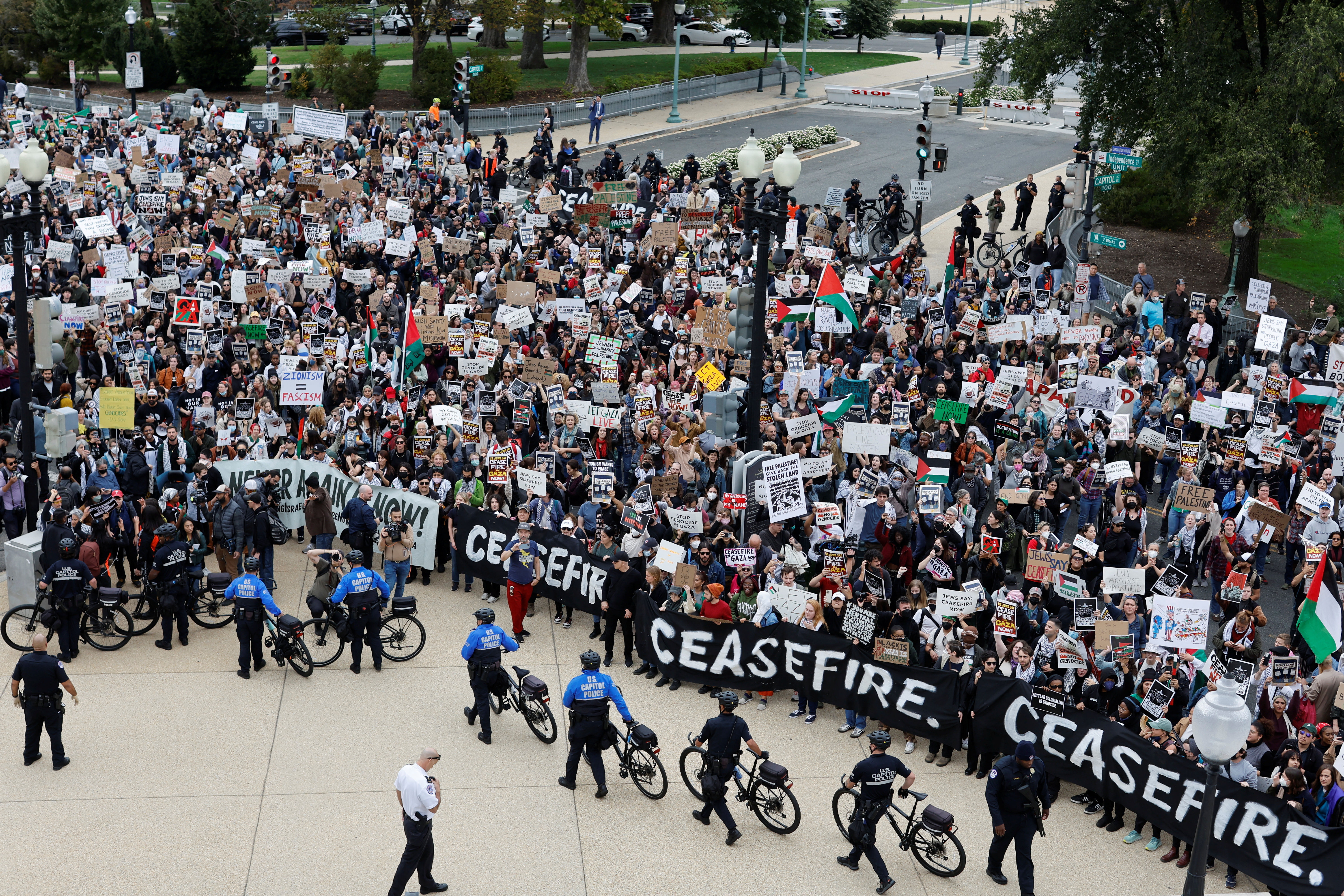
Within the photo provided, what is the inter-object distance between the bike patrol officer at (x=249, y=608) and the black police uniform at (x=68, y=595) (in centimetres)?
167

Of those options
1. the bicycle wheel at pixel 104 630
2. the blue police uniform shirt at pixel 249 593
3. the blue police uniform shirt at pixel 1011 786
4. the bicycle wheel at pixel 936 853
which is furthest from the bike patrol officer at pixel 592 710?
the bicycle wheel at pixel 104 630

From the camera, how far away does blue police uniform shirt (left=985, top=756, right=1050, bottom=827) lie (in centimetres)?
1237

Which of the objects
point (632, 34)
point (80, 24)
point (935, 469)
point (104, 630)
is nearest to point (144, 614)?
point (104, 630)

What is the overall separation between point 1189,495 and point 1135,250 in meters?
19.4

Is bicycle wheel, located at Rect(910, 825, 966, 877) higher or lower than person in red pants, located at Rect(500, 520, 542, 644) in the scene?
lower

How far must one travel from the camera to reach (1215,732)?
985cm

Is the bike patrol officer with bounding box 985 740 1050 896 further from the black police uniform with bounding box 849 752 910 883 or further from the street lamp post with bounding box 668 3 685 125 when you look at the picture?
the street lamp post with bounding box 668 3 685 125

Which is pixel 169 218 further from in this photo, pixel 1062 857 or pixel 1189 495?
pixel 1062 857

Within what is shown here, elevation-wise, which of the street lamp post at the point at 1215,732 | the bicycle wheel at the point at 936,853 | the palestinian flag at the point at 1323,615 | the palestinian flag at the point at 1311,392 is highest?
the palestinian flag at the point at 1311,392

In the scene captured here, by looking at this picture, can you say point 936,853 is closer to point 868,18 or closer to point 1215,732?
point 1215,732

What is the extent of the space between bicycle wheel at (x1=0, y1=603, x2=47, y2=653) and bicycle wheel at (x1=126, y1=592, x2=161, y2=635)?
3.32 feet

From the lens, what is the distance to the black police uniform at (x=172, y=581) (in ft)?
54.9

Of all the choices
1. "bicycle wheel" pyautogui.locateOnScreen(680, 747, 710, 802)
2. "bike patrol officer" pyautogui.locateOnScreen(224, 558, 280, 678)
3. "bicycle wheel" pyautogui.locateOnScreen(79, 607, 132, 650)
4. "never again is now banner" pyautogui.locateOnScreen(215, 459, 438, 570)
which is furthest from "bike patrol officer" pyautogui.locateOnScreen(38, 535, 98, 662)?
"bicycle wheel" pyautogui.locateOnScreen(680, 747, 710, 802)

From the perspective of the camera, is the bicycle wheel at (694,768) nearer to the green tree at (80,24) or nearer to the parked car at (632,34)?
the green tree at (80,24)
